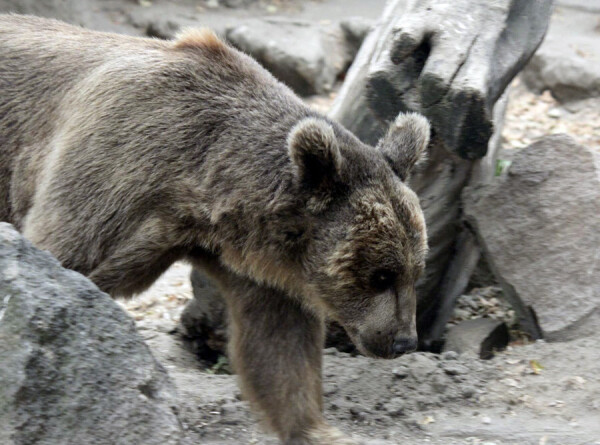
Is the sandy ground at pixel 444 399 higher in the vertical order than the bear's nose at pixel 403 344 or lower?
lower

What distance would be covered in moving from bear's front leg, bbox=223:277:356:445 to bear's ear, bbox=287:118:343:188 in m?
0.77

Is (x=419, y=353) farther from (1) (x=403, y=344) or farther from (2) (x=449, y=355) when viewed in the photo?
(1) (x=403, y=344)

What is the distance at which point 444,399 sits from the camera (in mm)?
5211

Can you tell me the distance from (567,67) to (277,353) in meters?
7.31

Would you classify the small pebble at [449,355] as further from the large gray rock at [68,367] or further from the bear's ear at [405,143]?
the large gray rock at [68,367]

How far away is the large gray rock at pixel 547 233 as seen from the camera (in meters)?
5.71

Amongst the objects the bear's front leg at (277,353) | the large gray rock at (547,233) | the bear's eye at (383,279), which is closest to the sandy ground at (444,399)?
the bear's front leg at (277,353)

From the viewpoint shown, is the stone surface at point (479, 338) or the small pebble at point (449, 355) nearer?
the small pebble at point (449, 355)

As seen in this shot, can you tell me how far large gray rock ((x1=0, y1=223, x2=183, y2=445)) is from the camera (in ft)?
10.7

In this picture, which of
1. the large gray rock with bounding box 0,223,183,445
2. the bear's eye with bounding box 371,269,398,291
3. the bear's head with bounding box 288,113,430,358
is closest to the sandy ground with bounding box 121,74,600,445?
the bear's head with bounding box 288,113,430,358

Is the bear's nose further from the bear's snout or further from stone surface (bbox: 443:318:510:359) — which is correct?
stone surface (bbox: 443:318:510:359)

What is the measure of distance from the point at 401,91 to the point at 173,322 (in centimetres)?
267

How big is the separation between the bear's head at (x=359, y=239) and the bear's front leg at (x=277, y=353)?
1.26 feet

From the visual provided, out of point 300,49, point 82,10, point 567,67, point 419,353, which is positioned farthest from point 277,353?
point 82,10
